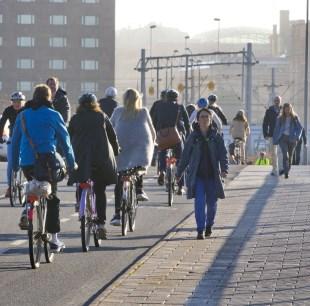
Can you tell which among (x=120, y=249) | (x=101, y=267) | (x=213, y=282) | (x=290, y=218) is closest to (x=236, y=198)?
(x=290, y=218)

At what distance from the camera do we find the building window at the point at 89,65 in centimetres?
12175

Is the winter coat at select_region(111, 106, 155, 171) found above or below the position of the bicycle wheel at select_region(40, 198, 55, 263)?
above

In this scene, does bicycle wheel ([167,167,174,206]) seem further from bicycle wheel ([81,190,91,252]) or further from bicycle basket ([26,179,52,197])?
bicycle basket ([26,179,52,197])

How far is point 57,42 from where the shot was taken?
12262 cm

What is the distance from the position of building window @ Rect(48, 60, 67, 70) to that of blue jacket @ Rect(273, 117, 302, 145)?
9739cm

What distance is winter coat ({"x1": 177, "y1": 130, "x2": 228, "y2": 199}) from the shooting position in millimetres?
13469

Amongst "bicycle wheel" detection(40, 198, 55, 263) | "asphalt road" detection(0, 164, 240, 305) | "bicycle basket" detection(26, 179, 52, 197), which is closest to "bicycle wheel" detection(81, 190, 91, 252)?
"asphalt road" detection(0, 164, 240, 305)

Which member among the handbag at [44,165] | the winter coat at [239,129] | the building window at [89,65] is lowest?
the winter coat at [239,129]

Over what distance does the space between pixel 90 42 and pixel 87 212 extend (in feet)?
366

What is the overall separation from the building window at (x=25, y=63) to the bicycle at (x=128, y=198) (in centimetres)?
10756

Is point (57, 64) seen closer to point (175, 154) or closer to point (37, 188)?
Result: point (175, 154)

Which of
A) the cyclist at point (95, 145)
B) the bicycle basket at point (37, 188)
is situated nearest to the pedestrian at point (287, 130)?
the cyclist at point (95, 145)

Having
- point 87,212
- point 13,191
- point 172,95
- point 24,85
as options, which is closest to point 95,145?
point 87,212

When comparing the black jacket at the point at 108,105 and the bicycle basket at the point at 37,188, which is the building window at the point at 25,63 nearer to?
the black jacket at the point at 108,105
